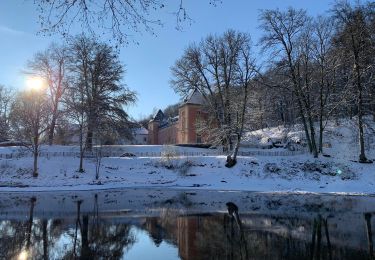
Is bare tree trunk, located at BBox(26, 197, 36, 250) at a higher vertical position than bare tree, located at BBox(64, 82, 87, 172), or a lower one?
lower

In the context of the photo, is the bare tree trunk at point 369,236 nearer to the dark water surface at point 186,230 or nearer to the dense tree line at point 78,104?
the dark water surface at point 186,230

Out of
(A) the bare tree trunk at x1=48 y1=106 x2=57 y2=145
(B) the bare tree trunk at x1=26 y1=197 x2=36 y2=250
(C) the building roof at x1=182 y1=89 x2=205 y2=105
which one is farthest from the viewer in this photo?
(C) the building roof at x1=182 y1=89 x2=205 y2=105

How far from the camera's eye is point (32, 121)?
39.8 meters

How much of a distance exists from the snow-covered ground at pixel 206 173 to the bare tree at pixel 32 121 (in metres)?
2.27

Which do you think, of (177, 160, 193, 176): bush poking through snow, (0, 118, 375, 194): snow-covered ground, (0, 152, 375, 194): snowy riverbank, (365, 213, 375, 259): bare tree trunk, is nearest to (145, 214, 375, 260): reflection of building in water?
(365, 213, 375, 259): bare tree trunk

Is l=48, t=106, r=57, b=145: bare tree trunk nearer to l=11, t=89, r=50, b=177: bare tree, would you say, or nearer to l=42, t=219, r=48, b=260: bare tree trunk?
l=11, t=89, r=50, b=177: bare tree

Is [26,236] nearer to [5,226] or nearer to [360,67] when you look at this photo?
[5,226]

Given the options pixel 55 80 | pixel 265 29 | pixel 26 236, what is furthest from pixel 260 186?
pixel 55 80

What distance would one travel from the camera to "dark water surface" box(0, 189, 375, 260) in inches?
464

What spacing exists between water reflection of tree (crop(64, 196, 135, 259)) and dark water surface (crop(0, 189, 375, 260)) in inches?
1.0

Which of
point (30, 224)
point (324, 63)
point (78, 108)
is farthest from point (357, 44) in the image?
point (30, 224)

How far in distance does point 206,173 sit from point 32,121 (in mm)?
16738

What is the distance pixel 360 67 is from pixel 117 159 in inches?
993

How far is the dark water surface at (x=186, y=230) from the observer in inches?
464
